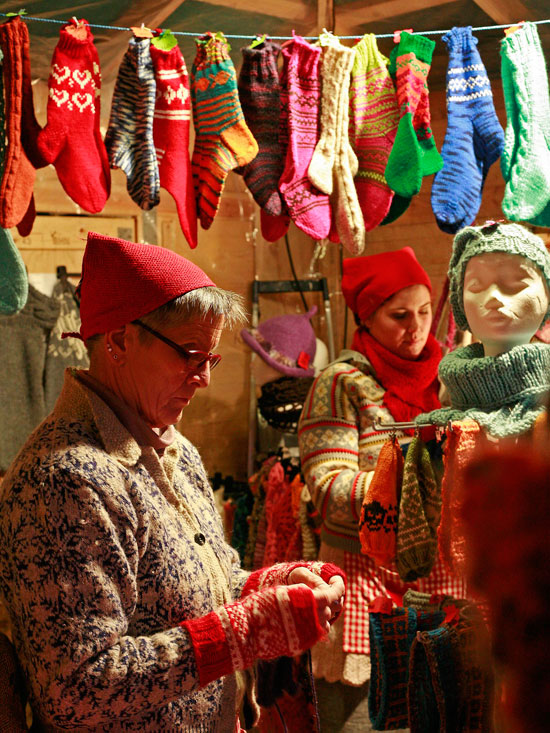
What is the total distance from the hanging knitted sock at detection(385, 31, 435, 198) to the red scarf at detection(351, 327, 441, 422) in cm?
48

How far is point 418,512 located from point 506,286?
1.77ft

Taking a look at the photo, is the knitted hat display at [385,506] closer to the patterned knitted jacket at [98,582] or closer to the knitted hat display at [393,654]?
the knitted hat display at [393,654]

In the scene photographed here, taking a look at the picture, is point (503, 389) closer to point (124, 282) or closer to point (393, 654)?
point (393, 654)

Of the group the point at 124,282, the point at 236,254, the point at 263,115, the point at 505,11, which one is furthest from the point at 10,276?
the point at 505,11

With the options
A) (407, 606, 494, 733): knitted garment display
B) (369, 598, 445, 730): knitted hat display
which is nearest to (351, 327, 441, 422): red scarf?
(369, 598, 445, 730): knitted hat display

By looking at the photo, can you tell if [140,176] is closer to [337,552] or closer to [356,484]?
[356,484]

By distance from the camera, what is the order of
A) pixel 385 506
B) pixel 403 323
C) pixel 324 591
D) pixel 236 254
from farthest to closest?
pixel 236 254
pixel 403 323
pixel 385 506
pixel 324 591

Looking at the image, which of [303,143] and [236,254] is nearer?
[303,143]

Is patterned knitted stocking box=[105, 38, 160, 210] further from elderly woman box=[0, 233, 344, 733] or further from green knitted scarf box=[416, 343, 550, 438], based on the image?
green knitted scarf box=[416, 343, 550, 438]

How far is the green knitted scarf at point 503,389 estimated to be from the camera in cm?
160

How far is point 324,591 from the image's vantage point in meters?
1.29

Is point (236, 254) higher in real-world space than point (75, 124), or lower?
lower

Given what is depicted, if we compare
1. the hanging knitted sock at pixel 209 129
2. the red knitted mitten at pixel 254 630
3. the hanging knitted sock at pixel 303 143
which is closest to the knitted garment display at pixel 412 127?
the hanging knitted sock at pixel 303 143

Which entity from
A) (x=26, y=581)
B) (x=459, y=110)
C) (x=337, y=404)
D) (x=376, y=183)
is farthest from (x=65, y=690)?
(x=459, y=110)
